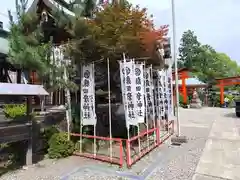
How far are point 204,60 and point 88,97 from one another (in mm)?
45168

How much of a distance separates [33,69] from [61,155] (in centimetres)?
287

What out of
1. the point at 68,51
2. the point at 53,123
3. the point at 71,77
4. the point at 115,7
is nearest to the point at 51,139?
the point at 53,123

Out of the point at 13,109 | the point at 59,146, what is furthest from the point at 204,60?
the point at 59,146

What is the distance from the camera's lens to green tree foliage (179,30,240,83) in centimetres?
4434

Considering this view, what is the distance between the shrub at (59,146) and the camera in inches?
275

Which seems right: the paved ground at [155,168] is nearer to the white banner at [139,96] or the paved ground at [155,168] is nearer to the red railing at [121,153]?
the red railing at [121,153]

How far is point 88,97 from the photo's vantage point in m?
7.18

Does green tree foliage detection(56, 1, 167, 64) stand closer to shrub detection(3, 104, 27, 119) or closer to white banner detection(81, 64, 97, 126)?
white banner detection(81, 64, 97, 126)

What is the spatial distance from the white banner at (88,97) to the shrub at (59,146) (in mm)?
831

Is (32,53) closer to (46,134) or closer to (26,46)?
(26,46)

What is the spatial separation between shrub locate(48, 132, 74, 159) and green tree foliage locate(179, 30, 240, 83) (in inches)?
1499

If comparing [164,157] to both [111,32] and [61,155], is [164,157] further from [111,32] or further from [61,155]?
[111,32]

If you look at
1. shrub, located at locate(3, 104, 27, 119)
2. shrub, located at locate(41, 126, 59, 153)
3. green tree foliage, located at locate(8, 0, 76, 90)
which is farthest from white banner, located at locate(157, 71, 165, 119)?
shrub, located at locate(3, 104, 27, 119)

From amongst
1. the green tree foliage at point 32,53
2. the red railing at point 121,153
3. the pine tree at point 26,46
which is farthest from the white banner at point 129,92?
the pine tree at point 26,46
